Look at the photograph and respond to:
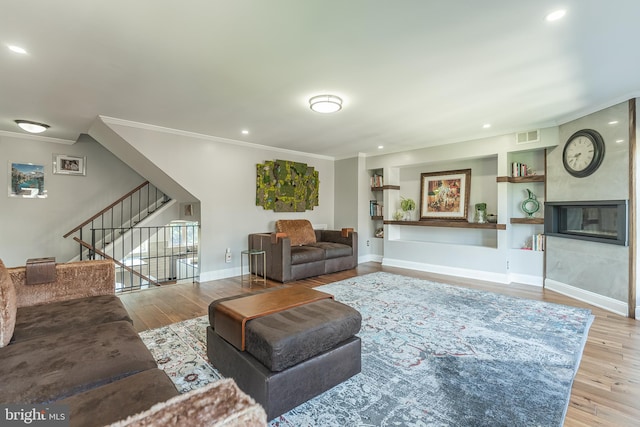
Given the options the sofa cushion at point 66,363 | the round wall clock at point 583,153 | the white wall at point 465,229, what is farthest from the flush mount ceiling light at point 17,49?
the round wall clock at point 583,153

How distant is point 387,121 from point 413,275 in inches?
106

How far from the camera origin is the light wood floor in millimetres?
1741

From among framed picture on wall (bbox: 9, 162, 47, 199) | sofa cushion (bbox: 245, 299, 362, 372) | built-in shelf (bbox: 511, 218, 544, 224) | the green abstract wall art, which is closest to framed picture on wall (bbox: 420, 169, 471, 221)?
built-in shelf (bbox: 511, 218, 544, 224)

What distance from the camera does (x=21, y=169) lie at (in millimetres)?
5004

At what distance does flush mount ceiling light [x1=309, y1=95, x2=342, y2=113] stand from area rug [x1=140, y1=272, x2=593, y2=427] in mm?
2303

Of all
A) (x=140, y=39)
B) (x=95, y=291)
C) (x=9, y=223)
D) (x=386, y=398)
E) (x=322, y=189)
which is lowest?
(x=386, y=398)

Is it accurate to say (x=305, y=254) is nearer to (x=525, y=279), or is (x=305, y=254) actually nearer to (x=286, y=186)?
(x=286, y=186)

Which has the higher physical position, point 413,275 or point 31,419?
point 31,419

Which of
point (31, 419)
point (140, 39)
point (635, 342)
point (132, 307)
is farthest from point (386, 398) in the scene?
point (132, 307)

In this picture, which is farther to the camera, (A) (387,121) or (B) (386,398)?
(A) (387,121)

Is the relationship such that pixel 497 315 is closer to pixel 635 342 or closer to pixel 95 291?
pixel 635 342

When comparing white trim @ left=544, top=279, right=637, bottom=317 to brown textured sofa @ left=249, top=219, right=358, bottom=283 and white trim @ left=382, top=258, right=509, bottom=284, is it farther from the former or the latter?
brown textured sofa @ left=249, top=219, right=358, bottom=283

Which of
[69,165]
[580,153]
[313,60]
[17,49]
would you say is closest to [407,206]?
[580,153]

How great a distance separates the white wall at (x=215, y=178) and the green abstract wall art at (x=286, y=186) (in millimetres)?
129
